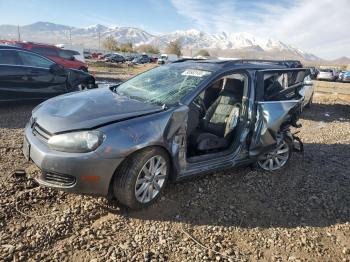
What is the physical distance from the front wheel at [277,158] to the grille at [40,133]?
3158 mm

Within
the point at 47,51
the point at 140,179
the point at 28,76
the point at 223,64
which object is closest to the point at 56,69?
the point at 28,76

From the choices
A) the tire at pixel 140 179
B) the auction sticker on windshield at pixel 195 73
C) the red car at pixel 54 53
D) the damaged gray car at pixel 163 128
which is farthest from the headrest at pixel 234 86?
the red car at pixel 54 53

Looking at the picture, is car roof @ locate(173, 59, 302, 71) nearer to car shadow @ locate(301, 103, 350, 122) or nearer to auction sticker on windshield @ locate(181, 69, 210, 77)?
auction sticker on windshield @ locate(181, 69, 210, 77)

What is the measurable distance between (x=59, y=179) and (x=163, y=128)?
1153mm

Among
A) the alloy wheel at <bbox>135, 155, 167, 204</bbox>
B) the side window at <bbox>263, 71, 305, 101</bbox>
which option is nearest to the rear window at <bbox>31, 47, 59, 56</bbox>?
the side window at <bbox>263, 71, 305, 101</bbox>

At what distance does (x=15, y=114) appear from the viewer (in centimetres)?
753

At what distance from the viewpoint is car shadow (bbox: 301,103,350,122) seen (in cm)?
1040

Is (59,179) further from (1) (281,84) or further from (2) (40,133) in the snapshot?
(1) (281,84)

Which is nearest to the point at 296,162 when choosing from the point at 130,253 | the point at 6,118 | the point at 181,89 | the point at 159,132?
the point at 181,89

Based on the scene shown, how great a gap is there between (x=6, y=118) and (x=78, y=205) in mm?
4399

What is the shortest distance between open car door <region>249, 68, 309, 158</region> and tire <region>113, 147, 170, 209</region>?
1637 mm

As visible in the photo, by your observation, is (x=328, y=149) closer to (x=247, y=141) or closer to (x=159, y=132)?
(x=247, y=141)

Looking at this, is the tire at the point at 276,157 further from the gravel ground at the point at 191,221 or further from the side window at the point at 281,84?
the side window at the point at 281,84

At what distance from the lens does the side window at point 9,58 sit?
7531 millimetres
